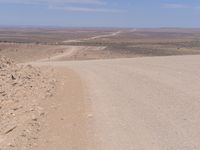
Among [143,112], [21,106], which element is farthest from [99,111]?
[21,106]

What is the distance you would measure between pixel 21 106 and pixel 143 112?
2.89m

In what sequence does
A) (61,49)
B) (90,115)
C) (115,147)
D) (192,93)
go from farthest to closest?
(61,49) → (192,93) → (90,115) → (115,147)

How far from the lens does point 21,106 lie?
10.4m

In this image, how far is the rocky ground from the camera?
764cm

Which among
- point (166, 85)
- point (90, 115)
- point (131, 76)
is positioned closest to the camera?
point (90, 115)

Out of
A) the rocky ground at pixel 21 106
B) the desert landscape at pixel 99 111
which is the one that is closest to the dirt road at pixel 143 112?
the desert landscape at pixel 99 111

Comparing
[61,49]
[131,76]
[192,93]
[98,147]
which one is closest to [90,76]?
[131,76]

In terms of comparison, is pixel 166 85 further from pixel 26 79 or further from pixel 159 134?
pixel 159 134

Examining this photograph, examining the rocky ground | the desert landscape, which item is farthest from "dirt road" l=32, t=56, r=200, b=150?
the rocky ground

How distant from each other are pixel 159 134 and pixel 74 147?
5.14 ft

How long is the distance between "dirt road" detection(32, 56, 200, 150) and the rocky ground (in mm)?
1019

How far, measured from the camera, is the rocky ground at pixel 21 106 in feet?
25.1

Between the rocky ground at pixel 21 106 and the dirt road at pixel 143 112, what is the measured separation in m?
1.02

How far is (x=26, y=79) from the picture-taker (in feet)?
48.1
